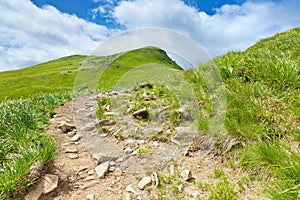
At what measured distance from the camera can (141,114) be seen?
6695 mm

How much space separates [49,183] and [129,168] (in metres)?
1.47

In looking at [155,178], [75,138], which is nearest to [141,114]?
[75,138]

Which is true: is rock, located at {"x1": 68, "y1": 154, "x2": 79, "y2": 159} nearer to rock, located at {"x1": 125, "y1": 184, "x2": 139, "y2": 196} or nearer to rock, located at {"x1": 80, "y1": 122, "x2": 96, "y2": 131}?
rock, located at {"x1": 80, "y1": 122, "x2": 96, "y2": 131}

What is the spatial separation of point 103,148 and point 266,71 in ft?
14.7

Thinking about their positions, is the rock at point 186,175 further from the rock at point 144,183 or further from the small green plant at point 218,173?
the rock at point 144,183

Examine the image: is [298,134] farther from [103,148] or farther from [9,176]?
[9,176]

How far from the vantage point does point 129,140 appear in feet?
18.2

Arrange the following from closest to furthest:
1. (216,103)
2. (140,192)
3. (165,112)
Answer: (140,192)
(216,103)
(165,112)

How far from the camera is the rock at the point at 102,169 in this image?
4.10 m

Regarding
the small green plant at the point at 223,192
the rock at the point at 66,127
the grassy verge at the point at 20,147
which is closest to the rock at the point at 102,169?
the grassy verge at the point at 20,147

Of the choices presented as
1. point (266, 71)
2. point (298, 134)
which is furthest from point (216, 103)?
point (298, 134)

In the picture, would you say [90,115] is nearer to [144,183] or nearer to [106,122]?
[106,122]

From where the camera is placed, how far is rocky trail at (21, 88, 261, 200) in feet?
11.5

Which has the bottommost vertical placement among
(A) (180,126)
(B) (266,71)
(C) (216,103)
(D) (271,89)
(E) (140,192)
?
(E) (140,192)
